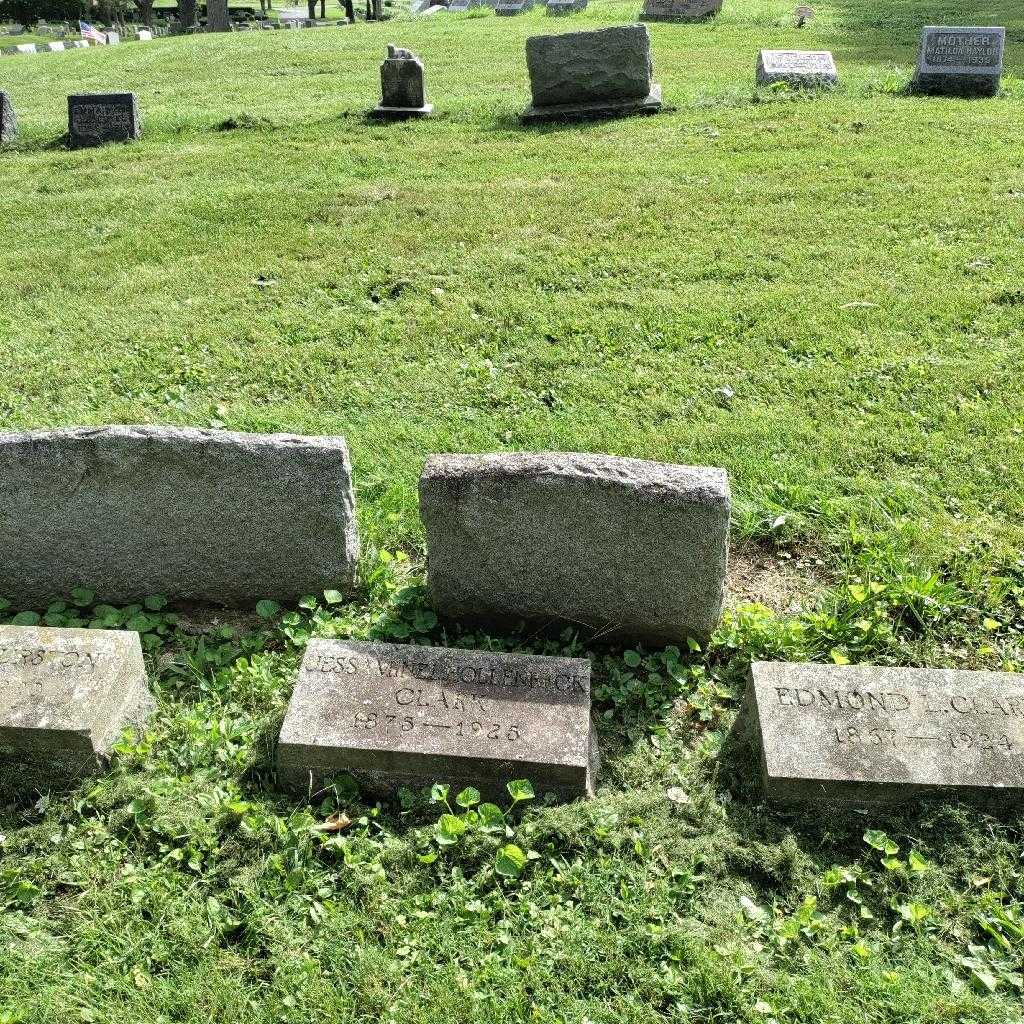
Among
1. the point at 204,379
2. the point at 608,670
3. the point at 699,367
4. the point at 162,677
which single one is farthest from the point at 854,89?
the point at 162,677

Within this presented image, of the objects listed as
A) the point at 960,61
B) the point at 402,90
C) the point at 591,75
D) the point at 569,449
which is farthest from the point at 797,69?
the point at 569,449

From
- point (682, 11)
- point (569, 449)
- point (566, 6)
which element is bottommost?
point (569, 449)

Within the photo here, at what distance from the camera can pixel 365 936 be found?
2873 mm

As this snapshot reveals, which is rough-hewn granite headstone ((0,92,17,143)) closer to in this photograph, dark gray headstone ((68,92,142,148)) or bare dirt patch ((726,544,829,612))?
dark gray headstone ((68,92,142,148))

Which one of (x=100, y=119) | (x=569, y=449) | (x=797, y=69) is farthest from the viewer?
(x=797, y=69)

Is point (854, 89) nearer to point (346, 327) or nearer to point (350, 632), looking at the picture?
point (346, 327)

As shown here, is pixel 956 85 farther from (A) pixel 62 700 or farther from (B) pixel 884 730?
(A) pixel 62 700

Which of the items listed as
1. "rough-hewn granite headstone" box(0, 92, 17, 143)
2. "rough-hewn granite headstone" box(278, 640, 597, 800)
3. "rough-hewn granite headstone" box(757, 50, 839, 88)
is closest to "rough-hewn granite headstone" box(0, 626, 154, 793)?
"rough-hewn granite headstone" box(278, 640, 597, 800)

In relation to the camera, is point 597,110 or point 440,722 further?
point 597,110

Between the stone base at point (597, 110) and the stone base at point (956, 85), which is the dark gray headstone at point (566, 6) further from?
the stone base at point (956, 85)

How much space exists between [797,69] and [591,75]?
315 cm

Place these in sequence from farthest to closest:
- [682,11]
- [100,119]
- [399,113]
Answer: [682,11], [399,113], [100,119]

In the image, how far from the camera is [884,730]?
3.28 m

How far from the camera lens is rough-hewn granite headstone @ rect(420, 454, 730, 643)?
362 cm
